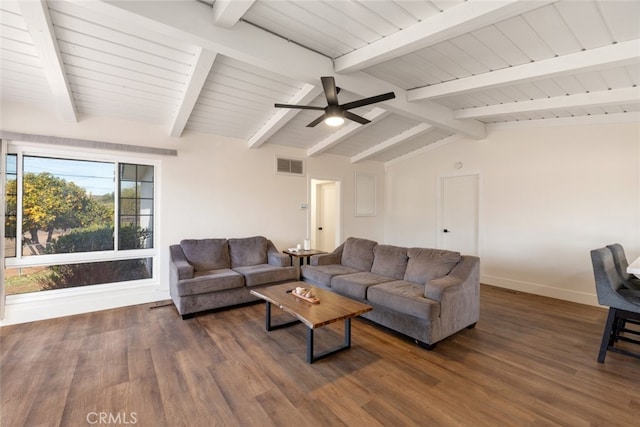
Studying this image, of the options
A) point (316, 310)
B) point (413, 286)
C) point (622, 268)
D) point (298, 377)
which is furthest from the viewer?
point (413, 286)

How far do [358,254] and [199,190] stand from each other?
104 inches

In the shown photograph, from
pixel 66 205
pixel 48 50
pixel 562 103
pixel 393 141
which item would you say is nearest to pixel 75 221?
pixel 66 205

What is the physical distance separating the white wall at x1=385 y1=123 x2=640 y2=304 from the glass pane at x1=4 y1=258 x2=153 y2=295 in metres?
5.67

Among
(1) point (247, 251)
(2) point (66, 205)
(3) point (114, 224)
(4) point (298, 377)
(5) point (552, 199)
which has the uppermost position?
(5) point (552, 199)

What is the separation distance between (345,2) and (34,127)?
12.4 ft

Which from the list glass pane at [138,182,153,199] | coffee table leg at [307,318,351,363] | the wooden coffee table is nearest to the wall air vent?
glass pane at [138,182,153,199]

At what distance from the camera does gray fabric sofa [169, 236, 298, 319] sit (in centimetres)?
351

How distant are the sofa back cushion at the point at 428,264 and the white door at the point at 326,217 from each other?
323 cm

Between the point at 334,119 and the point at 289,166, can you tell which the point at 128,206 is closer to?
the point at 289,166

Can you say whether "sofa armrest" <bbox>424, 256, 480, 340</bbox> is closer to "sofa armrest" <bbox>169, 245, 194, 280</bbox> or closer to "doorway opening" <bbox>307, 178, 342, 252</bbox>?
"sofa armrest" <bbox>169, 245, 194, 280</bbox>

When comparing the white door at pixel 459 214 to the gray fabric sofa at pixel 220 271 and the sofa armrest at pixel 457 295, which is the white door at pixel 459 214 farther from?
the gray fabric sofa at pixel 220 271

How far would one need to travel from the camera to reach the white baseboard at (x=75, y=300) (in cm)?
333

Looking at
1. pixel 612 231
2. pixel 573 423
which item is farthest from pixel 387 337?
pixel 612 231

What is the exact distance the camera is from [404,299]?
2850 mm
